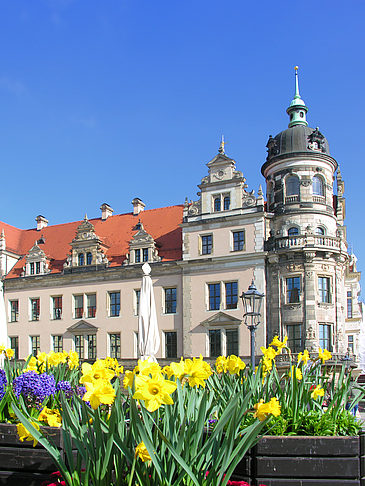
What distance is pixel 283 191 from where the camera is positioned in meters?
32.0

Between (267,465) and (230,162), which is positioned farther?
(230,162)

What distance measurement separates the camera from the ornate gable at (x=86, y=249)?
36.4 metres

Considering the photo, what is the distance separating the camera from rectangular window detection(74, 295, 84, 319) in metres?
36.3

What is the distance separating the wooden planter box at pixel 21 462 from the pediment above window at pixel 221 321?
84.6ft

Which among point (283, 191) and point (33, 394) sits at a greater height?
point (283, 191)

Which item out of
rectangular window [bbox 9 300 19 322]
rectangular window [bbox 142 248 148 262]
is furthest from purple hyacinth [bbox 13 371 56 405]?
rectangular window [bbox 9 300 19 322]

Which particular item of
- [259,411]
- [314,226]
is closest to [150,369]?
[259,411]

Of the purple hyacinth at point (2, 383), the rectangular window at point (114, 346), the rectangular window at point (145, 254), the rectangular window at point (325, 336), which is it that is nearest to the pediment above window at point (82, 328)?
the rectangular window at point (114, 346)

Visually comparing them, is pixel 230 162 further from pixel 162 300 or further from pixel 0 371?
pixel 0 371

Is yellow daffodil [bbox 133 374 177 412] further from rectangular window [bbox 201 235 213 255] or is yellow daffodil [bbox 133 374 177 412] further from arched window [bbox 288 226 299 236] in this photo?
rectangular window [bbox 201 235 213 255]

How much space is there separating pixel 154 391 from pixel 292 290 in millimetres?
27678

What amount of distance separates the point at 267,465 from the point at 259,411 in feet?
3.52

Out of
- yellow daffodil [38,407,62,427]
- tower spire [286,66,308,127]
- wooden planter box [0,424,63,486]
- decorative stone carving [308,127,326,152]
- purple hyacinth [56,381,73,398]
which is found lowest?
wooden planter box [0,424,63,486]

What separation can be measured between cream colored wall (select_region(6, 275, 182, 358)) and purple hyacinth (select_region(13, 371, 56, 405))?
27.0 metres
